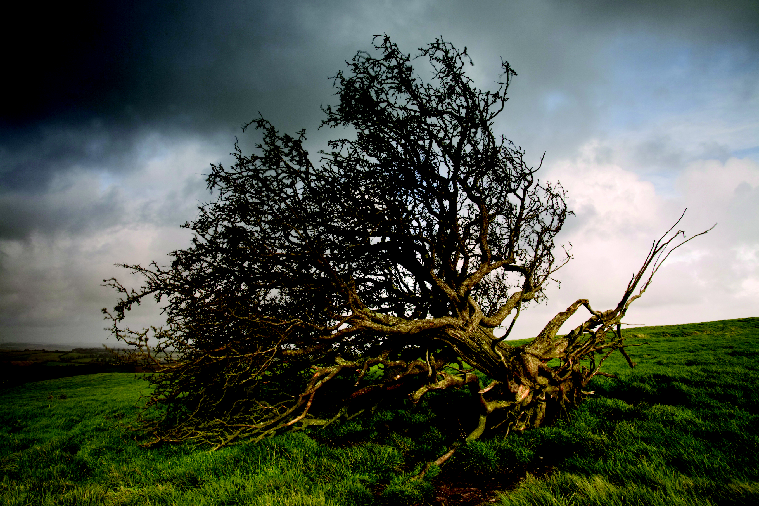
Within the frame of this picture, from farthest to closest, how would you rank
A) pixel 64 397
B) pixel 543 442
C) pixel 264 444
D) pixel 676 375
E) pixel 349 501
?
pixel 64 397
pixel 676 375
pixel 264 444
pixel 543 442
pixel 349 501

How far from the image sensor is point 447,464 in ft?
19.0

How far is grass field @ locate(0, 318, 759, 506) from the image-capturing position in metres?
4.39

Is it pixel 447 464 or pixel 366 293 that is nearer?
pixel 447 464

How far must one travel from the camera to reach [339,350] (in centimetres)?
839

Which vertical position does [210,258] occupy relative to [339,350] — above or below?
above

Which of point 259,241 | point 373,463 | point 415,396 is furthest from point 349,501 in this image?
point 259,241

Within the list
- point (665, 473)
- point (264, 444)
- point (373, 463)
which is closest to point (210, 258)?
point (264, 444)

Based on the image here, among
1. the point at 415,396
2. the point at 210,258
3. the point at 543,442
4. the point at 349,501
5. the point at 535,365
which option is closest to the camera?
the point at 349,501

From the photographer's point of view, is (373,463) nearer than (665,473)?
No

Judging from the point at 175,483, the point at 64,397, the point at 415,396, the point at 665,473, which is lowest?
the point at 64,397

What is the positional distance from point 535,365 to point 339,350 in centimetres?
459

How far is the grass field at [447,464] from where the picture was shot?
4395 mm

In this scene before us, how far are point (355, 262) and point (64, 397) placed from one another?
22.5m

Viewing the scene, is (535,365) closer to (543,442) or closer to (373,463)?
(543,442)
